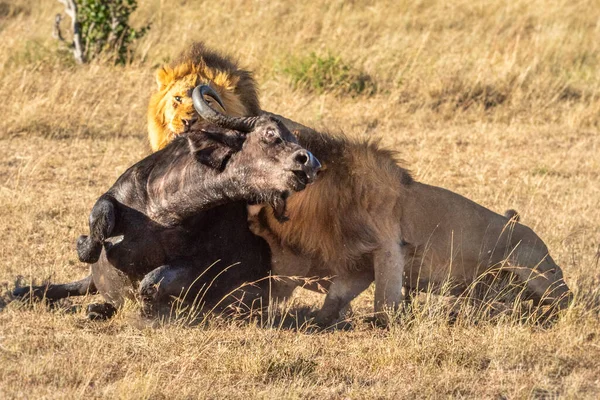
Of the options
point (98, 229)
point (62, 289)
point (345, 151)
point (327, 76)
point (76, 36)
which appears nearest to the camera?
point (98, 229)

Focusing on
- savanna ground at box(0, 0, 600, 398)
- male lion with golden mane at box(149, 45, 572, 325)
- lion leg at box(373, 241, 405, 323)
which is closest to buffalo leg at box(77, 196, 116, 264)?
savanna ground at box(0, 0, 600, 398)

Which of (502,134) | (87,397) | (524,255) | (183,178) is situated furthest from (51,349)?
(502,134)

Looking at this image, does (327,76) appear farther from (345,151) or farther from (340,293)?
(340,293)

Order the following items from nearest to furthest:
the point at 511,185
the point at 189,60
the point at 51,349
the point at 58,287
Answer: the point at 51,349, the point at 58,287, the point at 189,60, the point at 511,185

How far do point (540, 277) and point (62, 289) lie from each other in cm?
275

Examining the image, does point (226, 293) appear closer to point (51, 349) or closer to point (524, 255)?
point (51, 349)

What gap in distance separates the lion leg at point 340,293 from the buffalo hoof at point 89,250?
1260mm

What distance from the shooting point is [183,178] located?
5422mm

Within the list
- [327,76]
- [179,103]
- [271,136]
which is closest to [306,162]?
[271,136]

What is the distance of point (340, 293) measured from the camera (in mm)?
5941

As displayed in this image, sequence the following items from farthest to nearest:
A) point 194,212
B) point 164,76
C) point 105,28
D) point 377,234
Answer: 1. point 105,28
2. point 164,76
3. point 377,234
4. point 194,212

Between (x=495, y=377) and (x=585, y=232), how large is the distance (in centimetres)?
329

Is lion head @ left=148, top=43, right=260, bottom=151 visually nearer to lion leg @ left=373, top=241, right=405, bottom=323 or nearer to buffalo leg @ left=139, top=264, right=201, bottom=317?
buffalo leg @ left=139, top=264, right=201, bottom=317

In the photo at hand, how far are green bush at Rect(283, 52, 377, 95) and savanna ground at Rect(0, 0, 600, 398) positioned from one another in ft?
0.08
